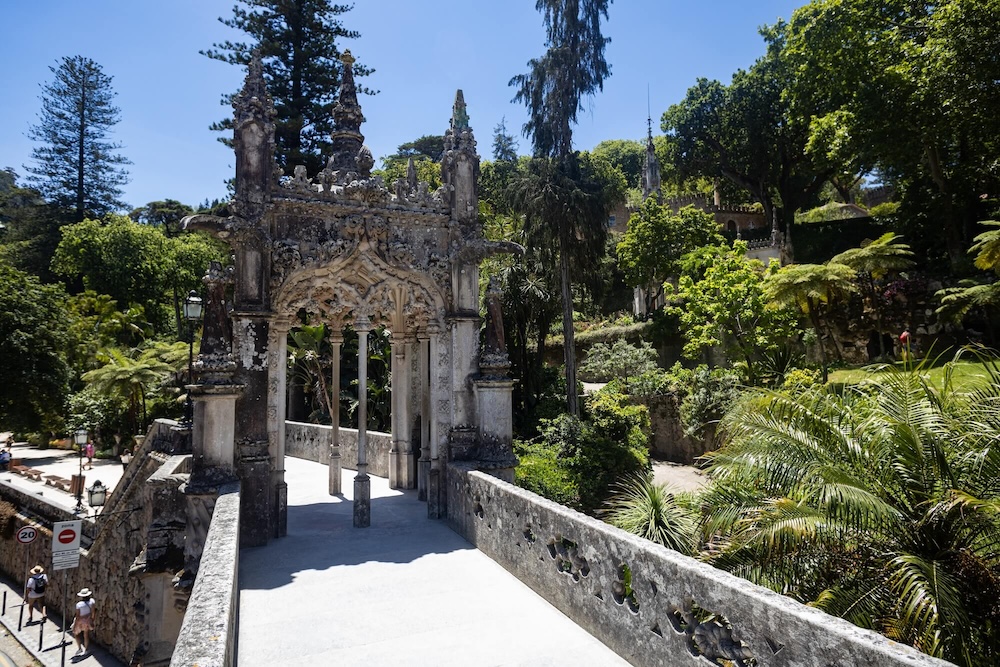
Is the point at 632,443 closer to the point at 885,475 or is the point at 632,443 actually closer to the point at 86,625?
the point at 885,475

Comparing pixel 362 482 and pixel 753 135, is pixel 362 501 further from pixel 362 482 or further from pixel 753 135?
pixel 753 135

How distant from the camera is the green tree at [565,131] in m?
21.3

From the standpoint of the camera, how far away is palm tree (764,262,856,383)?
21.5 metres

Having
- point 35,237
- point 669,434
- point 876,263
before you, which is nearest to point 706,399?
point 669,434

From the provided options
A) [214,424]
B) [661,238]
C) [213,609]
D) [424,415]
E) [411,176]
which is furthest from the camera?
[661,238]

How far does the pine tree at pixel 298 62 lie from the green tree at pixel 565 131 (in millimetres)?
11203

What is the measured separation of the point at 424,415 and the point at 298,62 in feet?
77.9

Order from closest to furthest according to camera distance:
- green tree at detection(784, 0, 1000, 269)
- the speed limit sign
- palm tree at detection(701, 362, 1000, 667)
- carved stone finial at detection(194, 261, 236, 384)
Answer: palm tree at detection(701, 362, 1000, 667), carved stone finial at detection(194, 261, 236, 384), the speed limit sign, green tree at detection(784, 0, 1000, 269)

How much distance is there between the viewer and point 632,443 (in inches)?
718

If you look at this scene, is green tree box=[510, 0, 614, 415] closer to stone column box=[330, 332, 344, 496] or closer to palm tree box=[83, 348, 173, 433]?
stone column box=[330, 332, 344, 496]

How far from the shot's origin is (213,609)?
405 centimetres

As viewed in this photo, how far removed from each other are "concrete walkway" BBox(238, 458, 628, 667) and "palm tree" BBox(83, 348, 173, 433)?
1971cm

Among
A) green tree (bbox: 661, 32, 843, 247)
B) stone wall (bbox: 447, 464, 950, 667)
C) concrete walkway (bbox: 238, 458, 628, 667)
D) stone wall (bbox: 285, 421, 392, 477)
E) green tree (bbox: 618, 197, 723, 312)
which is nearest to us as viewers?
stone wall (bbox: 447, 464, 950, 667)

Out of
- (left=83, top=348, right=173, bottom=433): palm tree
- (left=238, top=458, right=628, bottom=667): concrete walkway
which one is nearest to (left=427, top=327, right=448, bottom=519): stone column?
(left=238, top=458, right=628, bottom=667): concrete walkway
